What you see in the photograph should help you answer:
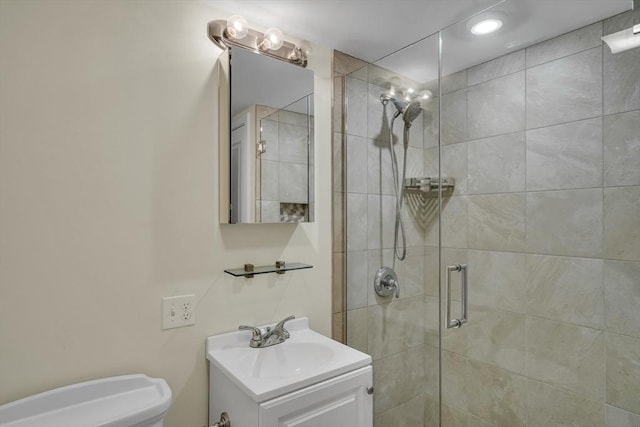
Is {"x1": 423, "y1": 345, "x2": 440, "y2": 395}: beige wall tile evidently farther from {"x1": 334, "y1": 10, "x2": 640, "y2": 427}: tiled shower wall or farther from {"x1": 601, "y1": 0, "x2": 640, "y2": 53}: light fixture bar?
{"x1": 601, "y1": 0, "x2": 640, "y2": 53}: light fixture bar

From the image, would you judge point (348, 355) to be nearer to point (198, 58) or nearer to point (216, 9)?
point (198, 58)

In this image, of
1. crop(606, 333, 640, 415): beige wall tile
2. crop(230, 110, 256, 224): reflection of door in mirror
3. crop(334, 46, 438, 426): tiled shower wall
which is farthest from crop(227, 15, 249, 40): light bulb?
crop(606, 333, 640, 415): beige wall tile

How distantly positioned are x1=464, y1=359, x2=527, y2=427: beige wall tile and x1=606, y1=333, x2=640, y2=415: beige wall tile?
31cm

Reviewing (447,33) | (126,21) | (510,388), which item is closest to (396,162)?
(447,33)

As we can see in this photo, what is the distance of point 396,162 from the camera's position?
1800mm

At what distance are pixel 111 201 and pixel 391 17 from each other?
1.50m

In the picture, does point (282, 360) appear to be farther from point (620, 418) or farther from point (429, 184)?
point (620, 418)

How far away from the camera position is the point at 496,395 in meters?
1.62

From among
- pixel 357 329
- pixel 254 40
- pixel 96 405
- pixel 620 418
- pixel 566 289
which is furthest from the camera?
pixel 357 329

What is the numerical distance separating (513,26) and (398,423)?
1.94 metres

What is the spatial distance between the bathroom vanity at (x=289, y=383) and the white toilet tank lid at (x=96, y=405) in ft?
0.83

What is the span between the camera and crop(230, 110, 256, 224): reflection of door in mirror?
1.58 m

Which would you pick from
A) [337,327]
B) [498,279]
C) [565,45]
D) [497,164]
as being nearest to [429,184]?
[497,164]

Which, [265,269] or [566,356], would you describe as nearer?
[566,356]
